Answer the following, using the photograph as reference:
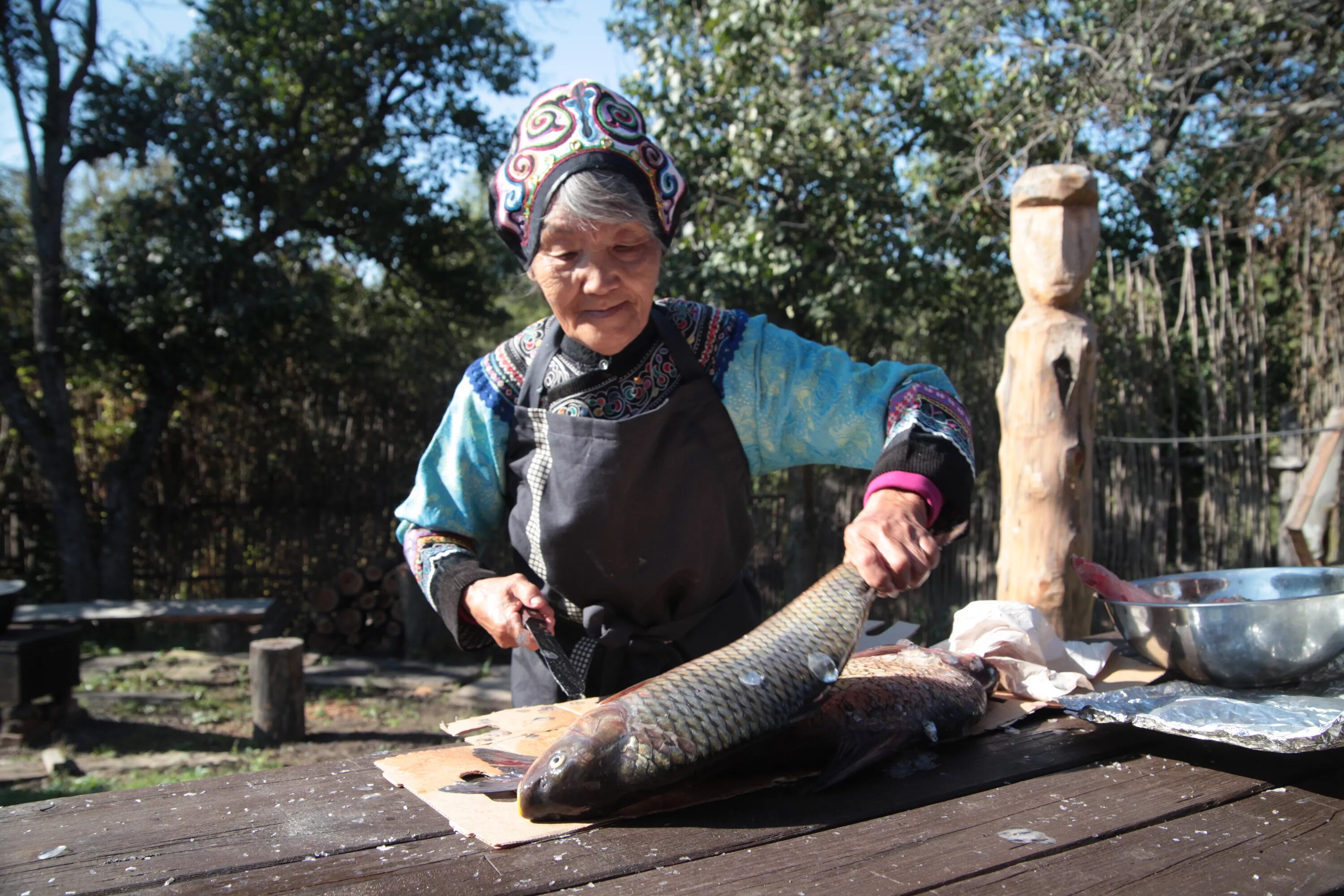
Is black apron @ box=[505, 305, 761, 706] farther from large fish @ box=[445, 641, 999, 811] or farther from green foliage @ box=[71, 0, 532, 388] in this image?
green foliage @ box=[71, 0, 532, 388]

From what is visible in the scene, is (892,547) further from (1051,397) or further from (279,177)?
(279,177)

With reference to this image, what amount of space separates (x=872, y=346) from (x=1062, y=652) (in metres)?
5.97

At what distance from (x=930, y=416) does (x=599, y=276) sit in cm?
71

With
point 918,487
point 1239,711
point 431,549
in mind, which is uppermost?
point 918,487

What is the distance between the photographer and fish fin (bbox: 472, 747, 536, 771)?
5.35 feet

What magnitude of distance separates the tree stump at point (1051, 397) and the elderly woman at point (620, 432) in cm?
207

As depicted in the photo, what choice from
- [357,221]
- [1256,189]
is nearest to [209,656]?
[357,221]

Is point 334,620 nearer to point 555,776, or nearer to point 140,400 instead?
point 140,400

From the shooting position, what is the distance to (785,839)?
1.36m

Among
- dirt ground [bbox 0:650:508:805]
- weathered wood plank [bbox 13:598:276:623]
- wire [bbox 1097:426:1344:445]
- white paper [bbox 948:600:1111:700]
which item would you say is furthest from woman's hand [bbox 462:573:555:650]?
weathered wood plank [bbox 13:598:276:623]

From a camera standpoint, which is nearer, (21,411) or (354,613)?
(21,411)

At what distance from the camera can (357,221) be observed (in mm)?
10258

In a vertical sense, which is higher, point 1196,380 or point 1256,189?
point 1256,189

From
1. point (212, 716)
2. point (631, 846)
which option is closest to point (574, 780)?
point (631, 846)
